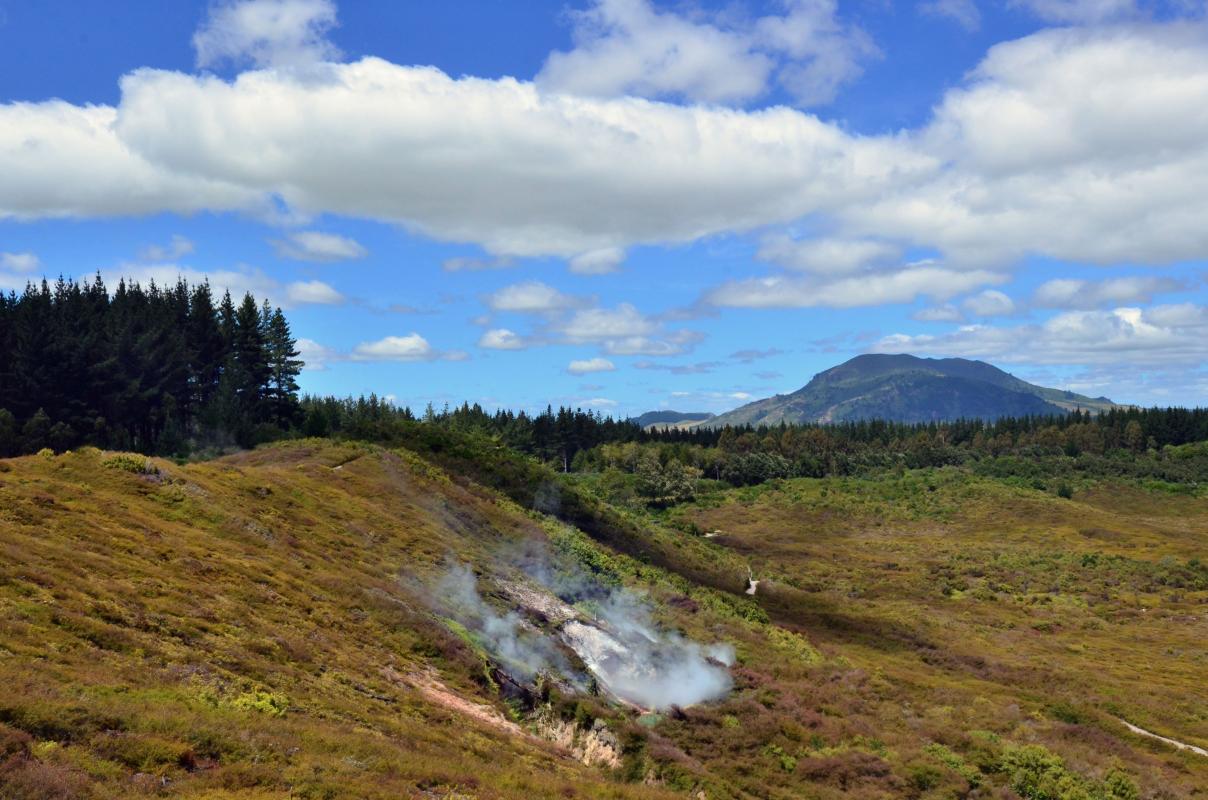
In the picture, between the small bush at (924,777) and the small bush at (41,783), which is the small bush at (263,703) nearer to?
the small bush at (41,783)

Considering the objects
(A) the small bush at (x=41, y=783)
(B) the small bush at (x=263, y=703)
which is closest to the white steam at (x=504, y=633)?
(B) the small bush at (x=263, y=703)

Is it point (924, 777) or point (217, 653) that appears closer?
point (217, 653)

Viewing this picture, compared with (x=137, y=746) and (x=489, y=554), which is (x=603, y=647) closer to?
(x=489, y=554)

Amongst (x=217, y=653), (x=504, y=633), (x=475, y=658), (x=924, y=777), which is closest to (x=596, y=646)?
(x=504, y=633)

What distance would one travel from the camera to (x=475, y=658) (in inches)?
1294

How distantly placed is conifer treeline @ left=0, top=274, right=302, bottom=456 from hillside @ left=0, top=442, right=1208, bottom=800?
20.9 meters

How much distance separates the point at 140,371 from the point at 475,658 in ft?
239

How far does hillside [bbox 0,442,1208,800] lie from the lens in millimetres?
17953

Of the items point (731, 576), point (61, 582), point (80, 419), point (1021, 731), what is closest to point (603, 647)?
point (1021, 731)

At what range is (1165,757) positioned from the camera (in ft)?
121

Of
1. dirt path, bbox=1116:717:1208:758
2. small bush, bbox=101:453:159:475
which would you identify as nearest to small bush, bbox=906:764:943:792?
dirt path, bbox=1116:717:1208:758

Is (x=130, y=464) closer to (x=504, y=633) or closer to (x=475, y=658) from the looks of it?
(x=504, y=633)

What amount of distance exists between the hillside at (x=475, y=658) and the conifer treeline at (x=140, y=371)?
68.6ft

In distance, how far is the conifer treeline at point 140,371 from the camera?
7638 cm
